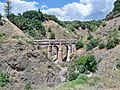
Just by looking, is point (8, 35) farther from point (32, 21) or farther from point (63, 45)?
point (32, 21)

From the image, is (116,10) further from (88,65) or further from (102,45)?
(88,65)

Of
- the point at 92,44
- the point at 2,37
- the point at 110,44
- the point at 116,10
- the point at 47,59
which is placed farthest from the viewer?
the point at 116,10

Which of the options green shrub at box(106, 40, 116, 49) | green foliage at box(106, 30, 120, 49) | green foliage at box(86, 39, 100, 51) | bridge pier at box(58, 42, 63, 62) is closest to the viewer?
green shrub at box(106, 40, 116, 49)

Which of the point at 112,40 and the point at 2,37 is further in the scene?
the point at 112,40

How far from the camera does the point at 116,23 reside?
73125 mm

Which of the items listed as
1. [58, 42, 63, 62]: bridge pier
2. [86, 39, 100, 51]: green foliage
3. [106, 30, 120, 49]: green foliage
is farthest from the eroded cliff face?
[58, 42, 63, 62]: bridge pier

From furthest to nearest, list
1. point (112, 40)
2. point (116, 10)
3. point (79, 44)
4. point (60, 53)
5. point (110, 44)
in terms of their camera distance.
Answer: point (116, 10)
point (60, 53)
point (79, 44)
point (112, 40)
point (110, 44)

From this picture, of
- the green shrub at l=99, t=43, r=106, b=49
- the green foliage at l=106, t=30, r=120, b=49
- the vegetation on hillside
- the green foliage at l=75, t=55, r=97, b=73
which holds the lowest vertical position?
the green foliage at l=75, t=55, r=97, b=73

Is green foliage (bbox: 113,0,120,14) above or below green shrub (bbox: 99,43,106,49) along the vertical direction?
above

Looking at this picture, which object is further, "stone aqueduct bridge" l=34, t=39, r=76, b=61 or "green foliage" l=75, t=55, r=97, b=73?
"stone aqueduct bridge" l=34, t=39, r=76, b=61

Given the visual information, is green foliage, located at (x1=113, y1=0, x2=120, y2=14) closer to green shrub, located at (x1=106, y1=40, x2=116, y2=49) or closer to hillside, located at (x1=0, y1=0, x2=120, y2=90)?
hillside, located at (x1=0, y1=0, x2=120, y2=90)

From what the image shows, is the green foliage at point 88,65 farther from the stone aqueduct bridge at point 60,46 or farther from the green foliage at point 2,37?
the stone aqueduct bridge at point 60,46

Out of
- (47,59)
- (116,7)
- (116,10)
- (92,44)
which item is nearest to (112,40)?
(92,44)

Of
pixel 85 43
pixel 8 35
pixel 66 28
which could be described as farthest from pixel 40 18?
pixel 8 35
